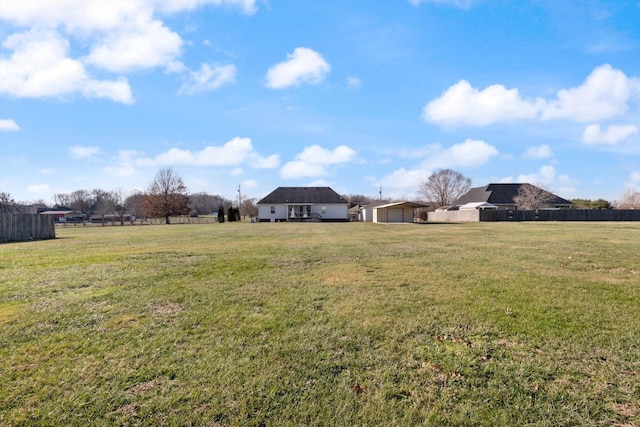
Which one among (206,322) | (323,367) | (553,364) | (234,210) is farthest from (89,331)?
(234,210)

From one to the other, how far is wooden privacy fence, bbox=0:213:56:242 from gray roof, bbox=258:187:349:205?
26417 millimetres

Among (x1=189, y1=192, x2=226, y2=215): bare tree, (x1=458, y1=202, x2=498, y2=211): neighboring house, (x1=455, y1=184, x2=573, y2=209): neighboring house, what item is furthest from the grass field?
(x1=189, y1=192, x2=226, y2=215): bare tree

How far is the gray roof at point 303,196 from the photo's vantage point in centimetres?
4500

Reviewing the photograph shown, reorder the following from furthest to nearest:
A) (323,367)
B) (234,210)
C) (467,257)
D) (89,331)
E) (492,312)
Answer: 1. (234,210)
2. (467,257)
3. (492,312)
4. (89,331)
5. (323,367)

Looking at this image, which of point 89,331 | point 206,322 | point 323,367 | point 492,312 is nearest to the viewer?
→ point 323,367

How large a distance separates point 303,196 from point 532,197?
109 ft

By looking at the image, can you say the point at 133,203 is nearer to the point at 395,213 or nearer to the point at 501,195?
the point at 395,213

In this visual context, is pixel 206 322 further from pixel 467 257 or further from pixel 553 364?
pixel 467 257

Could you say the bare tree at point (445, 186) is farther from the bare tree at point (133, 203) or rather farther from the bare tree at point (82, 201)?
the bare tree at point (82, 201)

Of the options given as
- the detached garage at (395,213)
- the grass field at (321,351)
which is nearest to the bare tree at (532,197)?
the detached garage at (395,213)

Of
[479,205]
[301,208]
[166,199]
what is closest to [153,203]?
[166,199]

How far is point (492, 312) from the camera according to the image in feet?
14.3

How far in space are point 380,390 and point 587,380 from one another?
1.74m

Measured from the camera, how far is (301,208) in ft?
149
